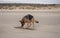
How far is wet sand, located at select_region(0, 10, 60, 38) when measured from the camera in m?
1.22

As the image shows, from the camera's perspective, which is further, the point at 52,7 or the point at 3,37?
the point at 52,7

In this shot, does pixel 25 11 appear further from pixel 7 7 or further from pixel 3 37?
pixel 3 37

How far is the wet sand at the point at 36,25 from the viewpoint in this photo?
4.01 ft

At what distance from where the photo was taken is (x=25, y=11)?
4.26 ft

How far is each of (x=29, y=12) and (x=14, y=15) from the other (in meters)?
0.13

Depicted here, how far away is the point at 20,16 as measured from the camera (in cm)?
130

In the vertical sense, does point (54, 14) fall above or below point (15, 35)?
above

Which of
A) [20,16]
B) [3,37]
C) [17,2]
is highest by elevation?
[17,2]

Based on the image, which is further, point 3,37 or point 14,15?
point 14,15

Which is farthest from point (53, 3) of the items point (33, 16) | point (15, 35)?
point (15, 35)

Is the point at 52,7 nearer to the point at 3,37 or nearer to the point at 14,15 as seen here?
the point at 14,15

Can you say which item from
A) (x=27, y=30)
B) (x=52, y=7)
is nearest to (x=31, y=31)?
(x=27, y=30)

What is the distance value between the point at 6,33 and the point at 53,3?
0.47 meters

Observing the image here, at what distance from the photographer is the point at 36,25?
128cm
